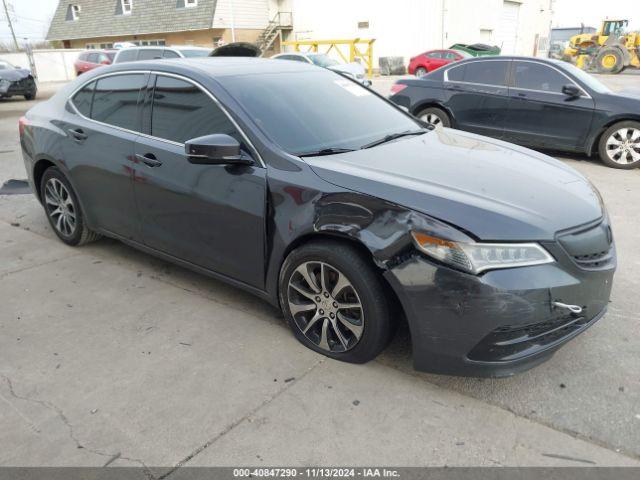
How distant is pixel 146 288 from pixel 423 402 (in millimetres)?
2319

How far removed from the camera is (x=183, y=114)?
3.58 metres

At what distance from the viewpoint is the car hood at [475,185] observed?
254 cm

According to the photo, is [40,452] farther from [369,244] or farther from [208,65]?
[208,65]

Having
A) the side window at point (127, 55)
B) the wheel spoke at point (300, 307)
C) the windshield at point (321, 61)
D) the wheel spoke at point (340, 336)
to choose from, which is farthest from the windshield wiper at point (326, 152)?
the windshield at point (321, 61)

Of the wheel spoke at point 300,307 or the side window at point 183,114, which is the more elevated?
the side window at point 183,114

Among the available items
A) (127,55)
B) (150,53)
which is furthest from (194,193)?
(127,55)

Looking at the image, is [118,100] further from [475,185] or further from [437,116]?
[437,116]

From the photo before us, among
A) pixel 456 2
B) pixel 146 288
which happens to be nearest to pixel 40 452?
pixel 146 288

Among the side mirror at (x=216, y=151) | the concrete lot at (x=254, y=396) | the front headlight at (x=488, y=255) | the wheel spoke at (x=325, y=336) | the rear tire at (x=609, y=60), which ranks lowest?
the rear tire at (x=609, y=60)

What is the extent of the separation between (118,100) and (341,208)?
88.8 inches

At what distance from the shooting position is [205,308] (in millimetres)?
3707

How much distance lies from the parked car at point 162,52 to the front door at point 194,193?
11.4 meters

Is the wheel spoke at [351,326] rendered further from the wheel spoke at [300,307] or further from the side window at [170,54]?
the side window at [170,54]

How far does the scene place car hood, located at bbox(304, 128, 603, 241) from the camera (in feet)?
8.32
